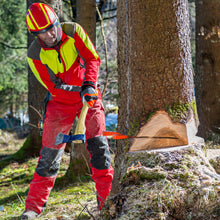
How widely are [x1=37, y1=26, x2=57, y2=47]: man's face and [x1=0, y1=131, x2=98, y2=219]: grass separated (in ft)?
5.12

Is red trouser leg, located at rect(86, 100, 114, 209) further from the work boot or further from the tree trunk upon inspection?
the tree trunk

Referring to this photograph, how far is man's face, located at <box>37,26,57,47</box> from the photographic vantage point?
114 inches

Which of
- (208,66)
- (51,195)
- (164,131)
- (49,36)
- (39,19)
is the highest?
(39,19)

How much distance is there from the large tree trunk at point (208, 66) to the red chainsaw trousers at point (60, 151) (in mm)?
2556

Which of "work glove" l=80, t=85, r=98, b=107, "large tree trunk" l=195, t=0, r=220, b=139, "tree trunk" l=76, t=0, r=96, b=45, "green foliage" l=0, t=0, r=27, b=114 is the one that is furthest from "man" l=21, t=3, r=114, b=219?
"green foliage" l=0, t=0, r=27, b=114

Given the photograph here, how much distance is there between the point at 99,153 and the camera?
2939 mm

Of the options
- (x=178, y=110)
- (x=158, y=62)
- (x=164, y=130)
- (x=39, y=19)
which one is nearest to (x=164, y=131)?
(x=164, y=130)

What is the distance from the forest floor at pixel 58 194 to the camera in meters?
2.90

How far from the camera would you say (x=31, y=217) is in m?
2.91

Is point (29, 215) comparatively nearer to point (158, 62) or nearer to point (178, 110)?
point (178, 110)

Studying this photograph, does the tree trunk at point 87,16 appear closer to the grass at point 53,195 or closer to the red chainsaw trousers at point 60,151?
the red chainsaw trousers at point 60,151

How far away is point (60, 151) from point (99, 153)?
1.78ft

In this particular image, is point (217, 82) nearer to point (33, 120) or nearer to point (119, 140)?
point (119, 140)

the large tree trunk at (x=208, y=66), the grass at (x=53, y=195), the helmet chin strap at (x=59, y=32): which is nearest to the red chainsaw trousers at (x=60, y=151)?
the grass at (x=53, y=195)
